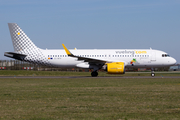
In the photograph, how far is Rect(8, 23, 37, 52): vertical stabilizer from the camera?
114ft

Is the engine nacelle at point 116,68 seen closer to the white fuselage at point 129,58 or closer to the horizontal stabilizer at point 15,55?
the white fuselage at point 129,58

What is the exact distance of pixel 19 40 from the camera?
34875 mm

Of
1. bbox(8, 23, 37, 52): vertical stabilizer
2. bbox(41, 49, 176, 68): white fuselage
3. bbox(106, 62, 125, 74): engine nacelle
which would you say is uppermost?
bbox(8, 23, 37, 52): vertical stabilizer

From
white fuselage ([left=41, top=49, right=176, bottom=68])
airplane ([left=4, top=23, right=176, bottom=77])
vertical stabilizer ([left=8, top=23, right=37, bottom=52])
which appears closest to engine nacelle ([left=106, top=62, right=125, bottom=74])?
airplane ([left=4, top=23, right=176, bottom=77])

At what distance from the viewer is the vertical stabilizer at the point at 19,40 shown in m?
34.8

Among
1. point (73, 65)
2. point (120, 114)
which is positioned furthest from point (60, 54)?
point (120, 114)

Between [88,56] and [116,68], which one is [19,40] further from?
[116,68]

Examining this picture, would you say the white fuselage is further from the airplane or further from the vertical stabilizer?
the vertical stabilizer

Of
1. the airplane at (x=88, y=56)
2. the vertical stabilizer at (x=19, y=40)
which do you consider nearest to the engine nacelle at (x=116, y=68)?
the airplane at (x=88, y=56)

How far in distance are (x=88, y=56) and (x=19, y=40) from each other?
9871 millimetres

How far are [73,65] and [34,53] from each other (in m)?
5.67

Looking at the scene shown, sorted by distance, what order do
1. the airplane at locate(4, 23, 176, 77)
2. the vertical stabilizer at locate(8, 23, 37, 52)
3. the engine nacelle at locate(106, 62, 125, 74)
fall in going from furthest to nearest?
the vertical stabilizer at locate(8, 23, 37, 52)
the airplane at locate(4, 23, 176, 77)
the engine nacelle at locate(106, 62, 125, 74)

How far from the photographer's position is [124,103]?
10.3 metres

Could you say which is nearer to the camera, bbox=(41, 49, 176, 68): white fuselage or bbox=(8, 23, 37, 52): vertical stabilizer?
bbox=(41, 49, 176, 68): white fuselage
